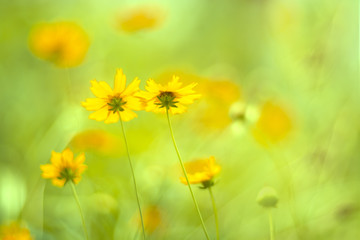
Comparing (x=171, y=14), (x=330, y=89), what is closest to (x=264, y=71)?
(x=330, y=89)

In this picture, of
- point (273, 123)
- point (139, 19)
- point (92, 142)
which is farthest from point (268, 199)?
point (139, 19)

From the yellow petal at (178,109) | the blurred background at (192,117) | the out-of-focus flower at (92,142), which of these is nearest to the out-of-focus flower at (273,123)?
the blurred background at (192,117)

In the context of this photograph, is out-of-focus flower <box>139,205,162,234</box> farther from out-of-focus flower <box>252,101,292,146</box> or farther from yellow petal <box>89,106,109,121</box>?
out-of-focus flower <box>252,101,292,146</box>

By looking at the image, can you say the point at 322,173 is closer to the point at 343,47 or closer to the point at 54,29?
the point at 343,47

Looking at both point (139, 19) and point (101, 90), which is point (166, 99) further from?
point (139, 19)

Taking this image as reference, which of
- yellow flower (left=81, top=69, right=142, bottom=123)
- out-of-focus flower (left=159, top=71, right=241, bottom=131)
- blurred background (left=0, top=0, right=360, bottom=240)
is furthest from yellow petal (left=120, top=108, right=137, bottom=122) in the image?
out-of-focus flower (left=159, top=71, right=241, bottom=131)
